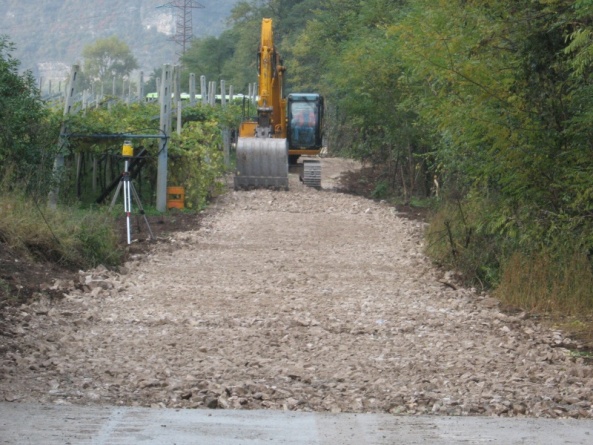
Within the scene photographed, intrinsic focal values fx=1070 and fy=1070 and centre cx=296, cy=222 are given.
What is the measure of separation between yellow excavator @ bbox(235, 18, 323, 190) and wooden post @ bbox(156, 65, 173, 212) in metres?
5.78

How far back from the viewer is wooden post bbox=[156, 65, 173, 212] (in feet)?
69.4

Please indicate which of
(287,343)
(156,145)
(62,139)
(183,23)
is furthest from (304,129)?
(183,23)

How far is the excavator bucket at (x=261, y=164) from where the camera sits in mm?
27359

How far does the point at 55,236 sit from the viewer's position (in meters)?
13.4

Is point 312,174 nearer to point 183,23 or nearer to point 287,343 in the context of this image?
point 287,343

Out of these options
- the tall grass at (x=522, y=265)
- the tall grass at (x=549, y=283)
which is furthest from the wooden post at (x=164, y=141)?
the tall grass at (x=549, y=283)

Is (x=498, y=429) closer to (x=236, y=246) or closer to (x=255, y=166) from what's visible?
(x=236, y=246)

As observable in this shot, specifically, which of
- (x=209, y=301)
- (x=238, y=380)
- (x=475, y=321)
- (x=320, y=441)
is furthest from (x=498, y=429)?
(x=209, y=301)

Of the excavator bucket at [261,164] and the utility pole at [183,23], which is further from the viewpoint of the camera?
the utility pole at [183,23]

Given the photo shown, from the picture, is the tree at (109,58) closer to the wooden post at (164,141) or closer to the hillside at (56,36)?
the hillside at (56,36)

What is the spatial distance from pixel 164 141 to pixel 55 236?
7.86 meters

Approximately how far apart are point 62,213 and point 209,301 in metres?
4.03

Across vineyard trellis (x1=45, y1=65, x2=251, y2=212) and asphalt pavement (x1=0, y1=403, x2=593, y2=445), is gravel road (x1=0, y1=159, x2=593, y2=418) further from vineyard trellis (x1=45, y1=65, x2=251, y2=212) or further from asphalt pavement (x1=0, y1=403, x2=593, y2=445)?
vineyard trellis (x1=45, y1=65, x2=251, y2=212)

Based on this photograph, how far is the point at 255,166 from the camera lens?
27500mm
